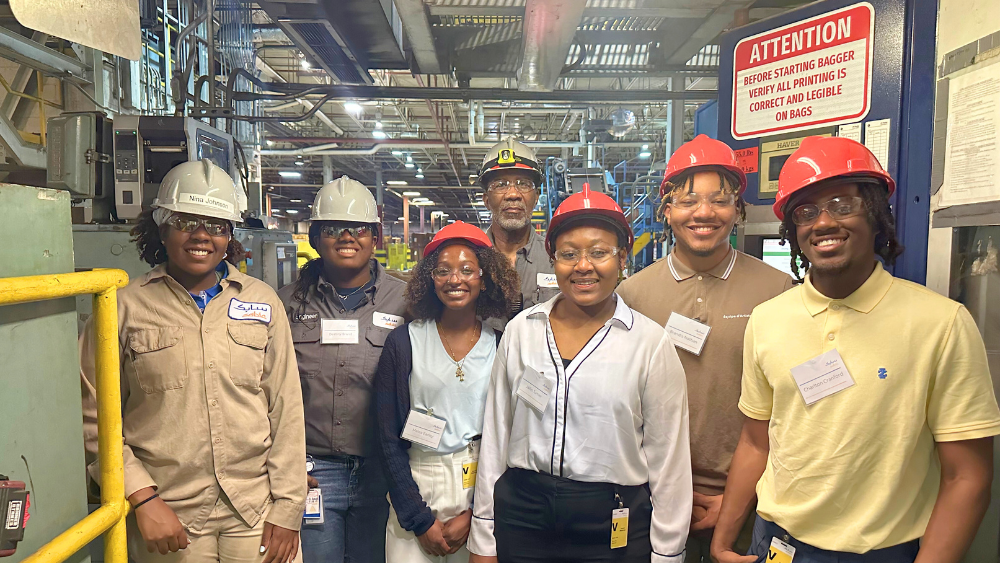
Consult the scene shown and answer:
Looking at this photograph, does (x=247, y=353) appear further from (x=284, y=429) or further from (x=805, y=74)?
(x=805, y=74)

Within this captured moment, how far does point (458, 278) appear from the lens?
6.73 feet

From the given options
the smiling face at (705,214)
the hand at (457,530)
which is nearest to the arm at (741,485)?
the smiling face at (705,214)

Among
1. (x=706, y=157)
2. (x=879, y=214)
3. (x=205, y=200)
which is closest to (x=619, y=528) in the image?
(x=879, y=214)

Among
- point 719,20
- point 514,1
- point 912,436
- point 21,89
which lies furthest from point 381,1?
point 21,89

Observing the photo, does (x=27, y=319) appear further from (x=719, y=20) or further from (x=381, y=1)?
(x=719, y=20)

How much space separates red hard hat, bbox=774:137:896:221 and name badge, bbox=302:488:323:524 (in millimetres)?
1944

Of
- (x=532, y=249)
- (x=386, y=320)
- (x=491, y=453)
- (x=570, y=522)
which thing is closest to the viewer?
(x=570, y=522)

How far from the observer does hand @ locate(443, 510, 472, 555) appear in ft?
6.15

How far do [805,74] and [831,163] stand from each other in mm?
937

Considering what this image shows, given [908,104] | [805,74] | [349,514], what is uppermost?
[805,74]

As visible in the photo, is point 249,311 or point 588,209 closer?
point 588,209

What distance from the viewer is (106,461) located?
51.9 inches

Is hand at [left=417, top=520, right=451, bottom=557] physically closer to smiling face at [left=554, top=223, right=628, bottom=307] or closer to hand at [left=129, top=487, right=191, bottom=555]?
hand at [left=129, top=487, right=191, bottom=555]

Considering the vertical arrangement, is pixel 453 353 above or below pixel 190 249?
below
